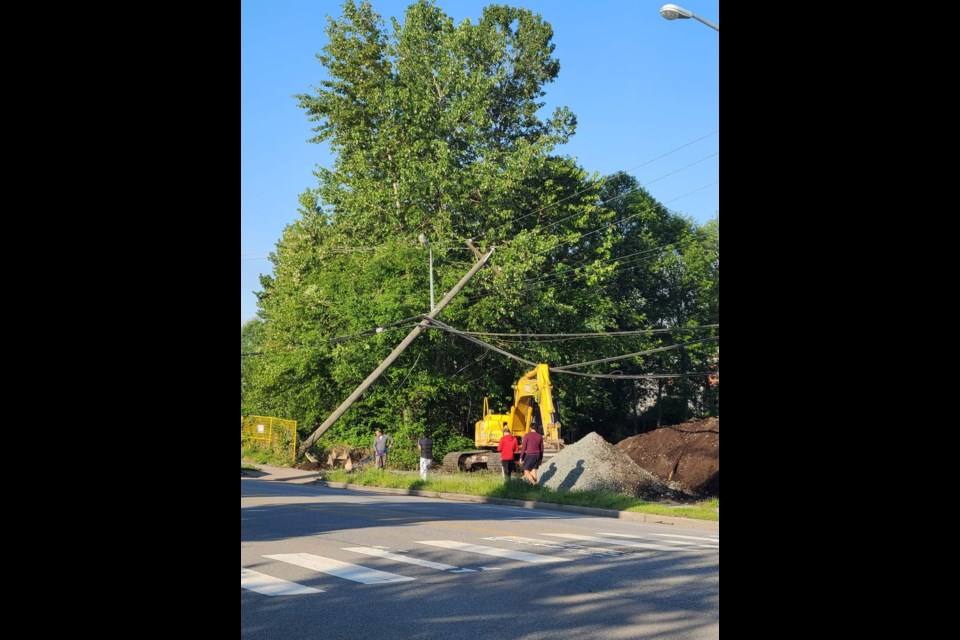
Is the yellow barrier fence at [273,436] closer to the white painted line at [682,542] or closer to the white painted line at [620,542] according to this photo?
the white painted line at [682,542]

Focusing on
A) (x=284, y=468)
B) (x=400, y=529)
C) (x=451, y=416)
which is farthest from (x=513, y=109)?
(x=400, y=529)

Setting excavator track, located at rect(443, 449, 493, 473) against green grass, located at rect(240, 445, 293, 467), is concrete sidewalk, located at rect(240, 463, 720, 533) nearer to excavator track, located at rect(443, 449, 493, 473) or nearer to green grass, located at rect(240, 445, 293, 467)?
green grass, located at rect(240, 445, 293, 467)

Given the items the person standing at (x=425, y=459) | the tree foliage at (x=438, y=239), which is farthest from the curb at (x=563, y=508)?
the tree foliage at (x=438, y=239)

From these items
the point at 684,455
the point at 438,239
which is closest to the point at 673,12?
the point at 684,455

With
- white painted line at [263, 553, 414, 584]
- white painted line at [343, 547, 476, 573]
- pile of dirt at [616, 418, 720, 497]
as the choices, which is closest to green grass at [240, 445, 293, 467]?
pile of dirt at [616, 418, 720, 497]

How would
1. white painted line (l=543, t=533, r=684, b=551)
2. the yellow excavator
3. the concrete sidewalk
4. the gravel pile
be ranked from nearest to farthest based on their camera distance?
white painted line (l=543, t=533, r=684, b=551) → the concrete sidewalk → the gravel pile → the yellow excavator

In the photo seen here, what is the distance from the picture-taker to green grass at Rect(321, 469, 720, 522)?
21594 millimetres

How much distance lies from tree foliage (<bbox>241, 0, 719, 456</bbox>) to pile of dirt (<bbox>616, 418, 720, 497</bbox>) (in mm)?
11120

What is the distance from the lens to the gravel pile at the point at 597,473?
25.4 metres

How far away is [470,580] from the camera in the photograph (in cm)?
1005

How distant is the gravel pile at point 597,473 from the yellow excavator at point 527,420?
131cm

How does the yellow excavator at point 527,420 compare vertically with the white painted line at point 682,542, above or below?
above

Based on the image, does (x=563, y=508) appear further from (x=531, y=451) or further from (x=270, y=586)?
(x=270, y=586)
